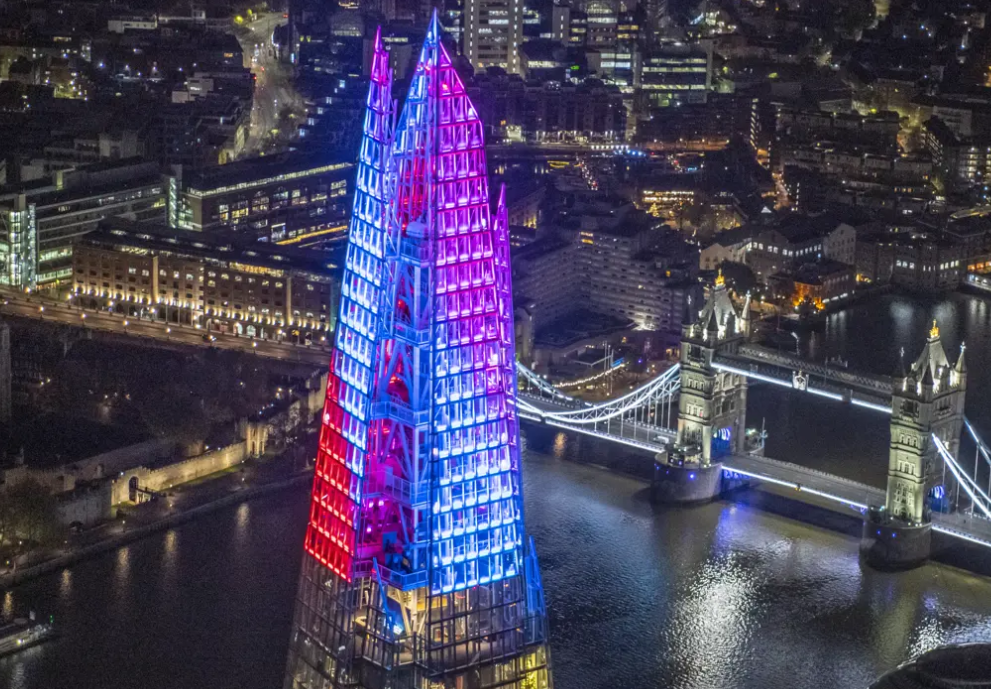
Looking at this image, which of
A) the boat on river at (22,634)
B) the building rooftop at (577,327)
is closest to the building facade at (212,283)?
the building rooftop at (577,327)

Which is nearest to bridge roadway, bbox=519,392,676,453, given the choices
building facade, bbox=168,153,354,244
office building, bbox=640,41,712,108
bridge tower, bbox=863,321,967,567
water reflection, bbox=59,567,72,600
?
bridge tower, bbox=863,321,967,567

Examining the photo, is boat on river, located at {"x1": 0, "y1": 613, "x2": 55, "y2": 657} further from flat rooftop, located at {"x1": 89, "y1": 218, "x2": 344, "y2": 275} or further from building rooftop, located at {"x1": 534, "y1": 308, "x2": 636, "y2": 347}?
building rooftop, located at {"x1": 534, "y1": 308, "x2": 636, "y2": 347}

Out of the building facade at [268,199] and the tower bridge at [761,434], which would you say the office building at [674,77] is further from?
the tower bridge at [761,434]

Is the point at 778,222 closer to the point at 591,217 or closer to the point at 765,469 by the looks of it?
the point at 591,217

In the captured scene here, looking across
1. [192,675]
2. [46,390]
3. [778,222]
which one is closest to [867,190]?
[778,222]

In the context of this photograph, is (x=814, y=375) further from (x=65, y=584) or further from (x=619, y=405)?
(x=65, y=584)

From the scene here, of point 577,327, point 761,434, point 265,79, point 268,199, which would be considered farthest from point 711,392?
point 265,79

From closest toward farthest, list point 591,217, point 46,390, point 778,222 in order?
point 46,390
point 591,217
point 778,222
